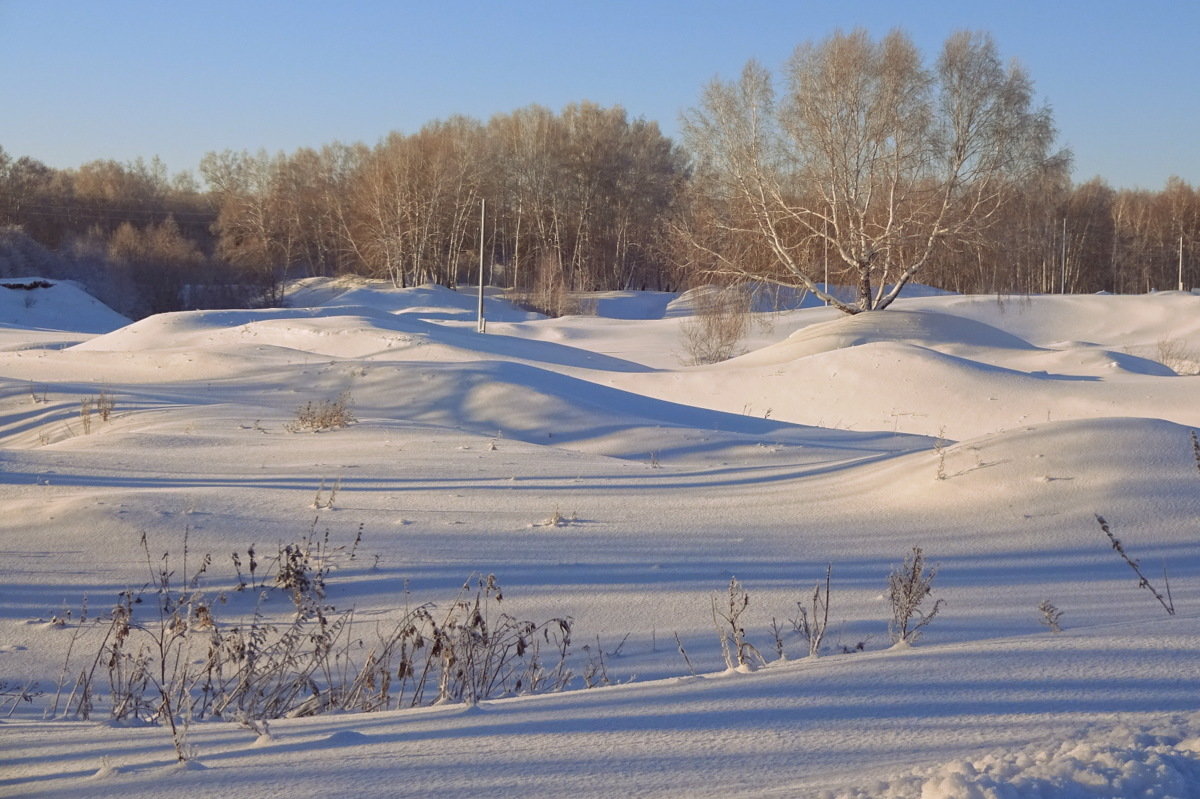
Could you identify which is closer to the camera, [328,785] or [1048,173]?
[328,785]

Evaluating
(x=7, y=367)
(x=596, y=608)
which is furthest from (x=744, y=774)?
(x=7, y=367)

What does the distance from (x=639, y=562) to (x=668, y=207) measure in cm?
4614

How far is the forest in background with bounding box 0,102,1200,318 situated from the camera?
41.7 m

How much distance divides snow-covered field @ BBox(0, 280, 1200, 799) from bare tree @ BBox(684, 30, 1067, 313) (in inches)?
296

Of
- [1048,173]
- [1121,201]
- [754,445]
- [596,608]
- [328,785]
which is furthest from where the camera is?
[1121,201]

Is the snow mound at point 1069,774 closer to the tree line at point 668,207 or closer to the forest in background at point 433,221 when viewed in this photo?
the tree line at point 668,207

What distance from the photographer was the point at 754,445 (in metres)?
10.2

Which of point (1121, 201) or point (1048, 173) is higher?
point (1121, 201)

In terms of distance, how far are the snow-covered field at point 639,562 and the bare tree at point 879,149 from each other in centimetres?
753

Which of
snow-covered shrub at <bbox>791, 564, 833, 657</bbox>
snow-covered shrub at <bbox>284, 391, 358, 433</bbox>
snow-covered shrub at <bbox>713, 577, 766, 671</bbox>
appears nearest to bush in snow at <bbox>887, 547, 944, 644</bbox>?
snow-covered shrub at <bbox>791, 564, 833, 657</bbox>

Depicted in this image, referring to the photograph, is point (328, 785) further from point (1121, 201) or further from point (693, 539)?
point (1121, 201)

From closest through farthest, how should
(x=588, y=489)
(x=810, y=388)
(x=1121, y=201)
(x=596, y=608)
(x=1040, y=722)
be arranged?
(x=1040, y=722)
(x=596, y=608)
(x=588, y=489)
(x=810, y=388)
(x=1121, y=201)

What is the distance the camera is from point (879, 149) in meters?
21.4

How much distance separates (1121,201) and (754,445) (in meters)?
58.8
